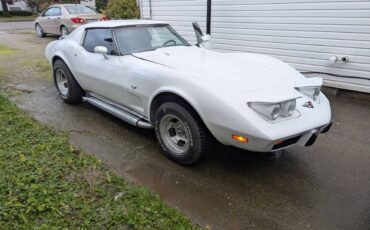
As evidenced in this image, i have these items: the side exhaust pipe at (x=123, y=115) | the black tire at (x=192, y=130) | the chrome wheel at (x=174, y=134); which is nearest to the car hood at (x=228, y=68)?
the black tire at (x=192, y=130)

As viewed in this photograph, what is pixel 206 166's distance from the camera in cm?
350

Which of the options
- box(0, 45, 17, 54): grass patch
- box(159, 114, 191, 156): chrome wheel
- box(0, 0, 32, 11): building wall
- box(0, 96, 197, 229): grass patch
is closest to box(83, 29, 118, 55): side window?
box(159, 114, 191, 156): chrome wheel

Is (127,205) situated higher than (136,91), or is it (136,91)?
(136,91)

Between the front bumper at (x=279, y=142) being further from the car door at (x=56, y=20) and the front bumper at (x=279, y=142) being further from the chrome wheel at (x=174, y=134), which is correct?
the car door at (x=56, y=20)

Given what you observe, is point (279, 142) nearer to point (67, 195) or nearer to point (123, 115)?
point (67, 195)

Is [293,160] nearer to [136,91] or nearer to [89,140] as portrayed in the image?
[136,91]

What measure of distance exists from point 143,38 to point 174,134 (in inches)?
59.1

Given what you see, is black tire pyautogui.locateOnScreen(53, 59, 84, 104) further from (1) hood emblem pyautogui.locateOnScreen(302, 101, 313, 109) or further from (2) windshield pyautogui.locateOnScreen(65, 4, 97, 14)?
(2) windshield pyautogui.locateOnScreen(65, 4, 97, 14)

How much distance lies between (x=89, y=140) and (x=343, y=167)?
9.94ft

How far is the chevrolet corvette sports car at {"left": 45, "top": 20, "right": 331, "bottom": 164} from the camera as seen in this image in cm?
285

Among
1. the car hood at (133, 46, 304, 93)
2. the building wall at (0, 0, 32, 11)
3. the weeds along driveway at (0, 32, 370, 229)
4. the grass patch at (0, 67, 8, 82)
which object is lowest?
the weeds along driveway at (0, 32, 370, 229)

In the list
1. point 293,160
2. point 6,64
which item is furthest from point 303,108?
point 6,64

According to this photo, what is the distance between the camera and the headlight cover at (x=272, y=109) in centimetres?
280

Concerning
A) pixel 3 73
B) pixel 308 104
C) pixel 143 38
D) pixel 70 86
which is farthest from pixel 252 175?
pixel 3 73
